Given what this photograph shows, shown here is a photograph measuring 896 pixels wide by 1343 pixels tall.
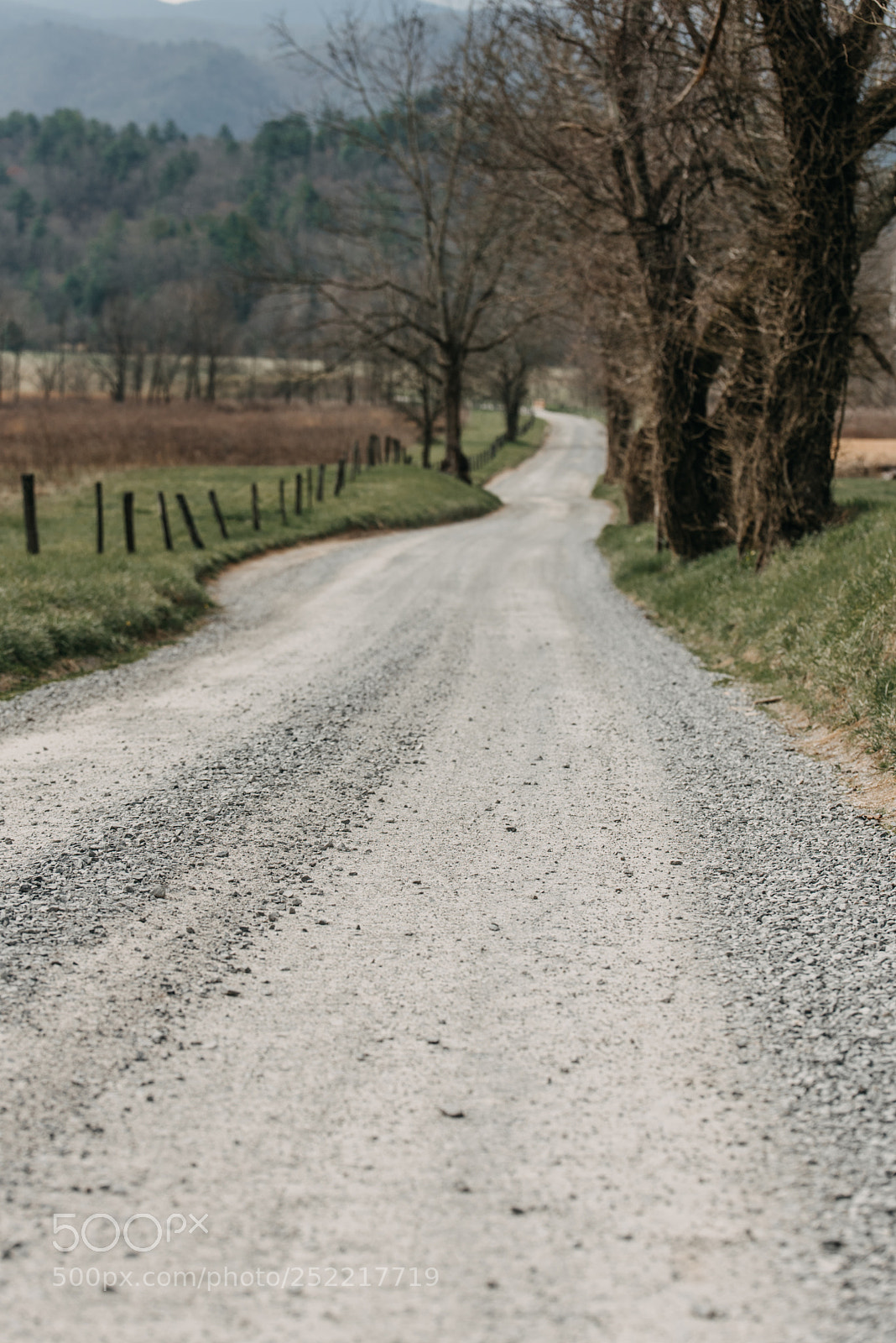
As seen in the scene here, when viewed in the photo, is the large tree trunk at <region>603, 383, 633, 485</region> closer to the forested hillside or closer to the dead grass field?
the dead grass field

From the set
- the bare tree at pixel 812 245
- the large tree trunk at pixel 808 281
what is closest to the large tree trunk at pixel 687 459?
the bare tree at pixel 812 245

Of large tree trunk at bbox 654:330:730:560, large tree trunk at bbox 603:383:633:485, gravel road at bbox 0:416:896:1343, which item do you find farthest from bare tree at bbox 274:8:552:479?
gravel road at bbox 0:416:896:1343

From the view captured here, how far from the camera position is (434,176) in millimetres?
35656

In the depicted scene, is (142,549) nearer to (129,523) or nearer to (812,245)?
(129,523)

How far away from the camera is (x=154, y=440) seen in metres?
36.9

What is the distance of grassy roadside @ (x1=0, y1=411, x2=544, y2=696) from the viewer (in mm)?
9930

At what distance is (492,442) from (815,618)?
192 feet

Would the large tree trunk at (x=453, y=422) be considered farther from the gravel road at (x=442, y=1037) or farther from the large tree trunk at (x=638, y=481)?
the gravel road at (x=442, y=1037)

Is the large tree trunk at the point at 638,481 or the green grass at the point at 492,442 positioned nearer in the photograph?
the large tree trunk at the point at 638,481

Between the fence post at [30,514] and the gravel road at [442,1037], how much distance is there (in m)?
6.66

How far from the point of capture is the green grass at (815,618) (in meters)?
6.94

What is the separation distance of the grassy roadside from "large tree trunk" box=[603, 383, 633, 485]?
5.15 meters

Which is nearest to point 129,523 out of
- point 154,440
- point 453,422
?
point 154,440

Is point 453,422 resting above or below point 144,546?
above
